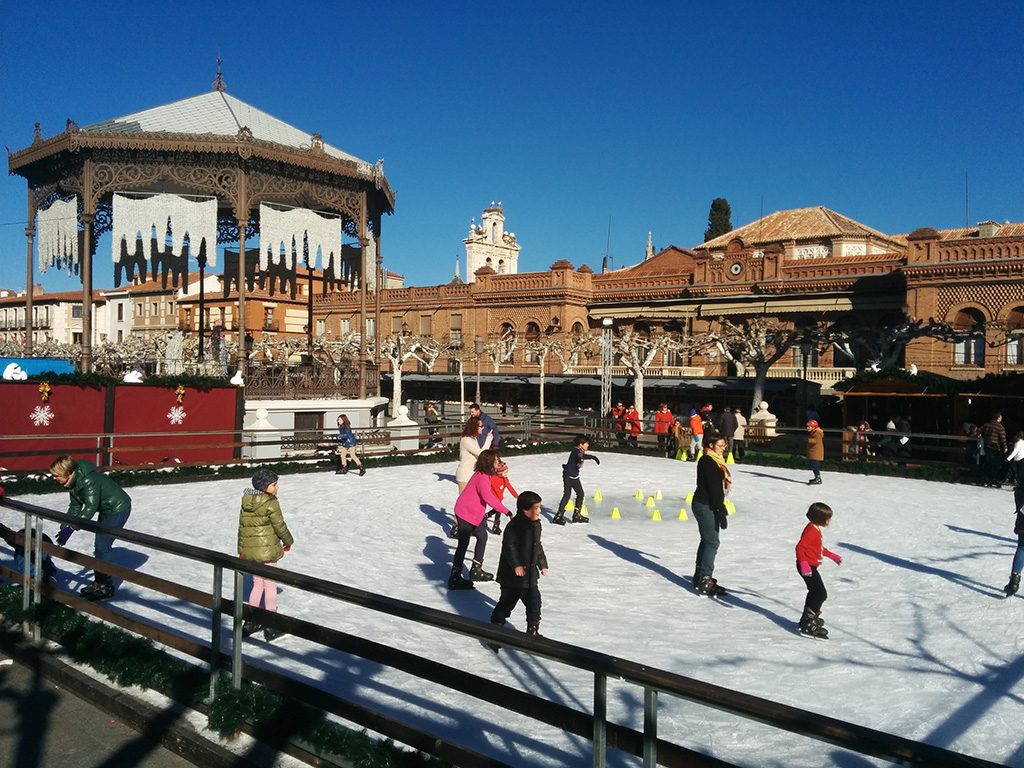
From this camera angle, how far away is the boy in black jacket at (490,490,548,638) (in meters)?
6.39

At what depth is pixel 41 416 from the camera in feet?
51.3

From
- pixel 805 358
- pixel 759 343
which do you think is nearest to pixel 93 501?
pixel 759 343

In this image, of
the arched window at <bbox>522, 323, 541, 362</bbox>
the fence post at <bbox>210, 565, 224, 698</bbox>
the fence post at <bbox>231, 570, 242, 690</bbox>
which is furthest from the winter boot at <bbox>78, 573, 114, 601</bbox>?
the arched window at <bbox>522, 323, 541, 362</bbox>

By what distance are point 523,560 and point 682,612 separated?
223 cm

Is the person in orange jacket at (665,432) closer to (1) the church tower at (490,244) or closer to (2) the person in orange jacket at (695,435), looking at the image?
(2) the person in orange jacket at (695,435)

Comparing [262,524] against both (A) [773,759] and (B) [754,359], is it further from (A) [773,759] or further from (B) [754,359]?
(B) [754,359]

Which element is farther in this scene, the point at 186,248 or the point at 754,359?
the point at 754,359

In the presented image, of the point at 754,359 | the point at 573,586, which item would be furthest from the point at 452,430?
the point at 573,586

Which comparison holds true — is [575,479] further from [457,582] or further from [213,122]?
[213,122]

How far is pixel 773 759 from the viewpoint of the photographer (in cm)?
471

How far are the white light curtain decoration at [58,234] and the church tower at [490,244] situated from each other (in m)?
64.2

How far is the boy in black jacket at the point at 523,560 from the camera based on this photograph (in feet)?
21.0

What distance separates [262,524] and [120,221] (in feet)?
57.8

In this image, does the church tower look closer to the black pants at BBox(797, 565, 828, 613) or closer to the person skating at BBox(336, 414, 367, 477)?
the person skating at BBox(336, 414, 367, 477)
